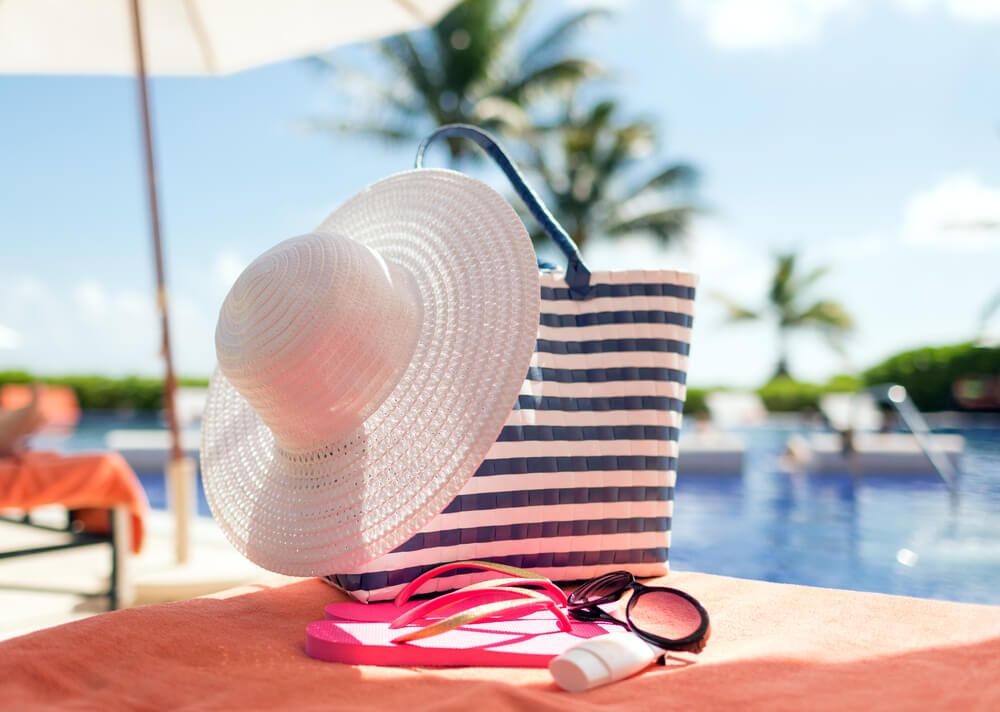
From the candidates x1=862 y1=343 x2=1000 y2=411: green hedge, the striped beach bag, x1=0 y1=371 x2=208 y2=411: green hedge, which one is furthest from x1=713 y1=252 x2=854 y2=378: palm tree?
the striped beach bag

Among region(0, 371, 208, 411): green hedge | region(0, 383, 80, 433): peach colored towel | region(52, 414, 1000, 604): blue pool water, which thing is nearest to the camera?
region(52, 414, 1000, 604): blue pool water

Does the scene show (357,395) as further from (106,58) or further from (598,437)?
(106,58)

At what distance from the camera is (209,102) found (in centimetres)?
4412

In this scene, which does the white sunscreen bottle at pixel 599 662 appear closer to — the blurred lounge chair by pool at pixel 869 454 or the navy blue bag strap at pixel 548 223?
the navy blue bag strap at pixel 548 223

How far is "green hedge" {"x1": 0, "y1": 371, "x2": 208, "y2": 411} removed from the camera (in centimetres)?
1792

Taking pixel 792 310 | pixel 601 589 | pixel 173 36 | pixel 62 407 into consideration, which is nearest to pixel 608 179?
pixel 792 310

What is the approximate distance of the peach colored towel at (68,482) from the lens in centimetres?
271

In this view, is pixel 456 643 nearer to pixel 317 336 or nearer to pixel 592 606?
pixel 592 606

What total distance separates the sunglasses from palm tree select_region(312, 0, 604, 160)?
13.4 metres

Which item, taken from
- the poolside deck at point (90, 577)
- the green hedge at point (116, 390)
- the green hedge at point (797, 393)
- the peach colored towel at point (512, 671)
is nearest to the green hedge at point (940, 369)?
the green hedge at point (797, 393)

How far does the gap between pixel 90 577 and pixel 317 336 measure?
9.29 ft

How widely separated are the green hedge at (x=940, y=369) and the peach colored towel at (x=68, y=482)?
52.3 feet

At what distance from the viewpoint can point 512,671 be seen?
0.76 metres

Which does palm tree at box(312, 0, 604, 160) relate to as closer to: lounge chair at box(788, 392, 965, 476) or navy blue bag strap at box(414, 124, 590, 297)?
lounge chair at box(788, 392, 965, 476)
